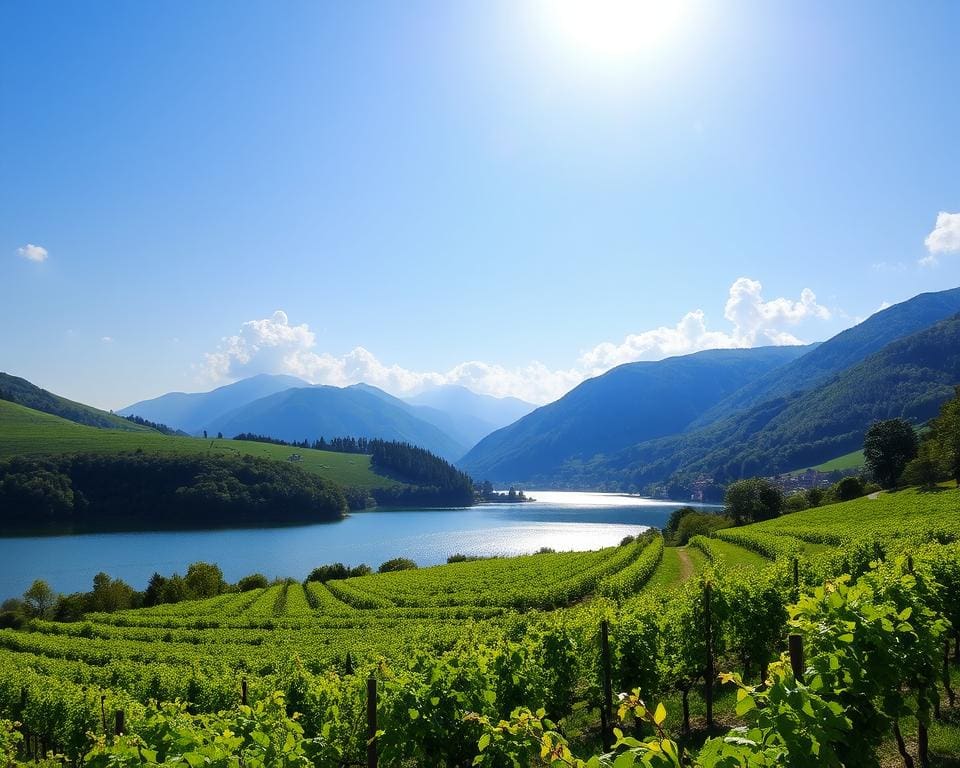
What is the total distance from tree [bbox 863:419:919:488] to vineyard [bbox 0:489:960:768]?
40.1 metres

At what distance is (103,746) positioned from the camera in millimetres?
5242

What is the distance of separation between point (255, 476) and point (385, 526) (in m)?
43.6

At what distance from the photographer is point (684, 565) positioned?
49094 millimetres

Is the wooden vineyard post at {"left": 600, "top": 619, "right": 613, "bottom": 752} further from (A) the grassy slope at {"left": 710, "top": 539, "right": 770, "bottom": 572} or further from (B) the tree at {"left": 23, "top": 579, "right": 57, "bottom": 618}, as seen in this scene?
(B) the tree at {"left": 23, "top": 579, "right": 57, "bottom": 618}

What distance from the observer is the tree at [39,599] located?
56594 millimetres

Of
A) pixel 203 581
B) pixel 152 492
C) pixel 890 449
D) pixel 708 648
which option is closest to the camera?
pixel 708 648

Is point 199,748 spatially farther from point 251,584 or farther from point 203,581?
point 251,584

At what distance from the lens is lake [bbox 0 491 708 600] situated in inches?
3386

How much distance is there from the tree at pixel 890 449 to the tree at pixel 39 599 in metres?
91.9

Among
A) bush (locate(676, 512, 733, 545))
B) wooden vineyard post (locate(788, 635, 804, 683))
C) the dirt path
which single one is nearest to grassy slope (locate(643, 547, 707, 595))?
the dirt path

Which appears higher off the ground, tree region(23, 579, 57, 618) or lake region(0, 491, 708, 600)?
tree region(23, 579, 57, 618)

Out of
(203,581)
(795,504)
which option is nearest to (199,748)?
(203,581)

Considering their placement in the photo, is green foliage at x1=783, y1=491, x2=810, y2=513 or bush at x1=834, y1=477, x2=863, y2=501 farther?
green foliage at x1=783, y1=491, x2=810, y2=513

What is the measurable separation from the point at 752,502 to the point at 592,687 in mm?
76878
